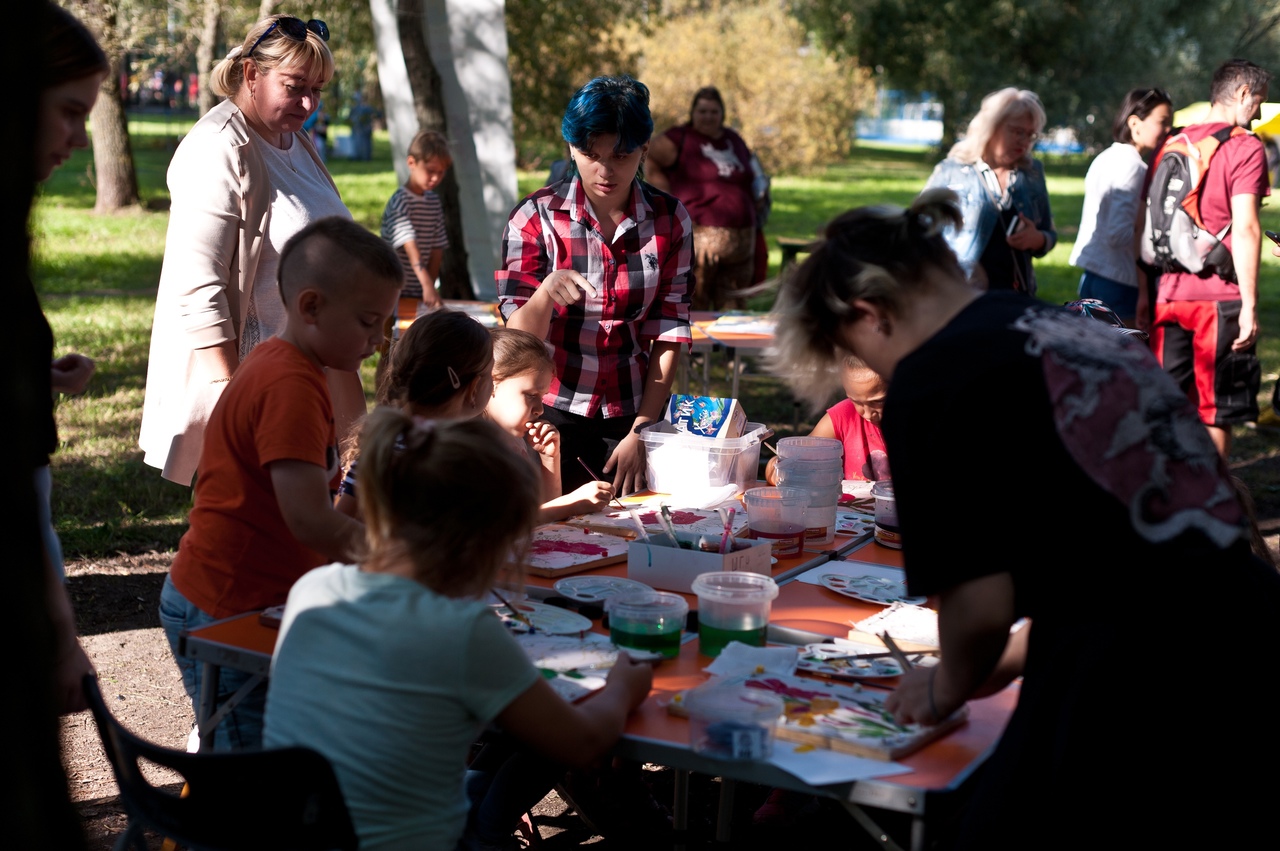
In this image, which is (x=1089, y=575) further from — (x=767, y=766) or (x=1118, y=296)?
(x=1118, y=296)

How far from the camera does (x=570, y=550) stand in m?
2.75

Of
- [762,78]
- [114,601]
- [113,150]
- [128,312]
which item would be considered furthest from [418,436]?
[762,78]

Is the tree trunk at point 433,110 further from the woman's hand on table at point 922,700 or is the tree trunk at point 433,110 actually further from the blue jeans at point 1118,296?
the woman's hand on table at point 922,700

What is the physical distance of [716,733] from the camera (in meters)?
1.73

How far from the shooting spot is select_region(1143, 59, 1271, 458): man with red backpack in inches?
216

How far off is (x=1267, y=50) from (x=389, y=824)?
91.6 feet

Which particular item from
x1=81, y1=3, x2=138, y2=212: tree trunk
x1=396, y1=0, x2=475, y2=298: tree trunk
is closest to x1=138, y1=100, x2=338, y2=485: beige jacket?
x1=396, y1=0, x2=475, y2=298: tree trunk

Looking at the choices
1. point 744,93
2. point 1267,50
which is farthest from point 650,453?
point 1267,50

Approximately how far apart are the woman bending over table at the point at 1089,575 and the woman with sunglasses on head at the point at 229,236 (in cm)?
178

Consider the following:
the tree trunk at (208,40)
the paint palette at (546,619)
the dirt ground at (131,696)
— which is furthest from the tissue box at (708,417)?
the tree trunk at (208,40)

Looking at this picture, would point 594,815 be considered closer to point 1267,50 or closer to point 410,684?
point 410,684

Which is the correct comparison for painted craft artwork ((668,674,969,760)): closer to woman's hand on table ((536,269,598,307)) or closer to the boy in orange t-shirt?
the boy in orange t-shirt

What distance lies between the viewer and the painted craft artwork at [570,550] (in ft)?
8.55

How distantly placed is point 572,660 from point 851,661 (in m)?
0.47
